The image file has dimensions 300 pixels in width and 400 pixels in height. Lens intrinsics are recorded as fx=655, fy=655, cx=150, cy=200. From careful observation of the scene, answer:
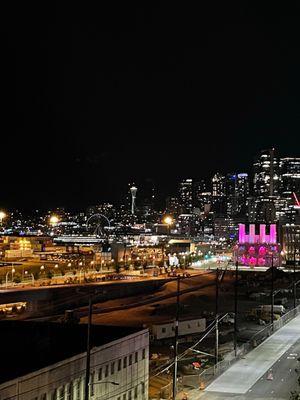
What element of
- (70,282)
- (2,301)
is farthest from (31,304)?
(70,282)

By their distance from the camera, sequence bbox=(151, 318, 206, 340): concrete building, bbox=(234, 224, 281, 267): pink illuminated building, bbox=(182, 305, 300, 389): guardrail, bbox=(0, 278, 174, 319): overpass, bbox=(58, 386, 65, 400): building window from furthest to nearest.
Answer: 1. bbox=(234, 224, 281, 267): pink illuminated building
2. bbox=(0, 278, 174, 319): overpass
3. bbox=(151, 318, 206, 340): concrete building
4. bbox=(182, 305, 300, 389): guardrail
5. bbox=(58, 386, 65, 400): building window

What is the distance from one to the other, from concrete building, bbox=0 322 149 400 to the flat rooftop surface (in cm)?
510

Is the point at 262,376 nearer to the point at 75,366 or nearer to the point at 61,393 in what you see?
the point at 75,366

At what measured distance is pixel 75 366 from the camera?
16719 millimetres

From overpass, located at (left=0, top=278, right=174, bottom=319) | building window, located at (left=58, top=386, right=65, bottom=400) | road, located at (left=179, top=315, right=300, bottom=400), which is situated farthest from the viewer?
overpass, located at (left=0, top=278, right=174, bottom=319)

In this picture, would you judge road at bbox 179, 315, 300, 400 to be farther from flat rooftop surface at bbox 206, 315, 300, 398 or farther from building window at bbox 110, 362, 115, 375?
building window at bbox 110, 362, 115, 375

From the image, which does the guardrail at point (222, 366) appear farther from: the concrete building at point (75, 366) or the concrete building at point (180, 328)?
the concrete building at point (75, 366)

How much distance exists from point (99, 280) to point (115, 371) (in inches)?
1789

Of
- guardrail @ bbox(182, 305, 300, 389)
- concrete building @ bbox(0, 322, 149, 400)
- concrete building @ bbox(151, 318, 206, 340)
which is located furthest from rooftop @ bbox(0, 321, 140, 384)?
concrete building @ bbox(151, 318, 206, 340)

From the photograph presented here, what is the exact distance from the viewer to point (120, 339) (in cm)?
1884

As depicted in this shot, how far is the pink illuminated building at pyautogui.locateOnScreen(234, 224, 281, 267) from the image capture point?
99500 mm

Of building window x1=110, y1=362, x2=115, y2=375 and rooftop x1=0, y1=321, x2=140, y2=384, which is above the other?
rooftop x1=0, y1=321, x2=140, y2=384

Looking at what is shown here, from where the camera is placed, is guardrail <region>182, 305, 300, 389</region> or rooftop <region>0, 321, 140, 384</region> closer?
rooftop <region>0, 321, 140, 384</region>

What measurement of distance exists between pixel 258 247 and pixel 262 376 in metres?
75.8
